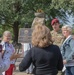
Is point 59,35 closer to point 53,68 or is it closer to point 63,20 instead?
point 53,68

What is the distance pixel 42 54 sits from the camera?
14.0 ft

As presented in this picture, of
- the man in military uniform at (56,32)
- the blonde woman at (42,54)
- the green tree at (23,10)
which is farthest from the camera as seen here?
the green tree at (23,10)

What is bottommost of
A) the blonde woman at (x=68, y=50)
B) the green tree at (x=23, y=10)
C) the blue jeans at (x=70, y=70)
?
the blue jeans at (x=70, y=70)

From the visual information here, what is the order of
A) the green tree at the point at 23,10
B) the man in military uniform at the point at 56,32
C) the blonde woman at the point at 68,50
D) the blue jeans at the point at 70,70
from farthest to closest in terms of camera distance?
the green tree at the point at 23,10 → the man in military uniform at the point at 56,32 → the blue jeans at the point at 70,70 → the blonde woman at the point at 68,50

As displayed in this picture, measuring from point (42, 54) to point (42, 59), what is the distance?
7 centimetres

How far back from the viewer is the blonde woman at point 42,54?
13.8ft

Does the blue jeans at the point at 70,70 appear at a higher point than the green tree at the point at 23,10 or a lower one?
lower

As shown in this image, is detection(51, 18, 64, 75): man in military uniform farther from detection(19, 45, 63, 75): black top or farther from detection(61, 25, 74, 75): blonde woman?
detection(19, 45, 63, 75): black top

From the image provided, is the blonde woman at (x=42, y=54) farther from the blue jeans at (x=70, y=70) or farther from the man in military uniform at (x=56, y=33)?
the man in military uniform at (x=56, y=33)

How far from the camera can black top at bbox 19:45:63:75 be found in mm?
4242

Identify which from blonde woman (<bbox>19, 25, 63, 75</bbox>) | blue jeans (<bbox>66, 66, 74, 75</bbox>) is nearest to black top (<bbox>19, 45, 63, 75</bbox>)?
blonde woman (<bbox>19, 25, 63, 75</bbox>)

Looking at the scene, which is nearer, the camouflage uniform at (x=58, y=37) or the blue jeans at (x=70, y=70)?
the blue jeans at (x=70, y=70)

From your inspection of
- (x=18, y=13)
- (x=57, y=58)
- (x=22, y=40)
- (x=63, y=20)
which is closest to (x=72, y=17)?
(x=63, y=20)

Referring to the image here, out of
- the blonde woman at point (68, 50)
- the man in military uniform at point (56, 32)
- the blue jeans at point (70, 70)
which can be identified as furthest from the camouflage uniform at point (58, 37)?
the blue jeans at point (70, 70)
